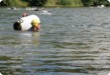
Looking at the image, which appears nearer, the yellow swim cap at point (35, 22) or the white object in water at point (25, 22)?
the yellow swim cap at point (35, 22)

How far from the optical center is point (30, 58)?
20953mm

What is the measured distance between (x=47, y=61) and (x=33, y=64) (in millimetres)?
1087

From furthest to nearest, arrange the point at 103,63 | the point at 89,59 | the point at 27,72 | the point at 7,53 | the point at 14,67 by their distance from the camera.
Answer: the point at 7,53 < the point at 89,59 < the point at 103,63 < the point at 14,67 < the point at 27,72

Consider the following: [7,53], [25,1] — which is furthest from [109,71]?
[25,1]

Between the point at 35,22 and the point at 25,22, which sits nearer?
the point at 35,22

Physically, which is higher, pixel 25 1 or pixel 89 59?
pixel 89 59

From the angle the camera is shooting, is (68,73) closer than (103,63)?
Yes

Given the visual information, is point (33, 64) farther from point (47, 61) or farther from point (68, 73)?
point (68, 73)

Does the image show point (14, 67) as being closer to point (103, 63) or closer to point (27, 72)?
point (27, 72)

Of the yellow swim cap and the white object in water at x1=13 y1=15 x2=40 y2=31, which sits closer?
the yellow swim cap

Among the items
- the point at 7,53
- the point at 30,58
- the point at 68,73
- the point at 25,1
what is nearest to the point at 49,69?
the point at 68,73

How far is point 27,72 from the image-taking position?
16.9m

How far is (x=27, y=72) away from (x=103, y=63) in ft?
12.2

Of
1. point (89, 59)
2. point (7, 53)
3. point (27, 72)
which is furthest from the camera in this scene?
point (7, 53)
